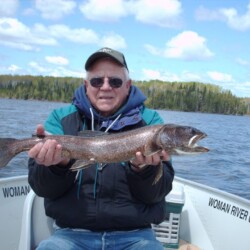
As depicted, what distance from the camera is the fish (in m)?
3.43

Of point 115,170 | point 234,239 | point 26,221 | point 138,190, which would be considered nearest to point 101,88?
point 115,170

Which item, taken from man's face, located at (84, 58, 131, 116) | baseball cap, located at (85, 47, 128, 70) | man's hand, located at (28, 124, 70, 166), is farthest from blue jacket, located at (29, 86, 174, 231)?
baseball cap, located at (85, 47, 128, 70)

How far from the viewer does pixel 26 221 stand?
436cm

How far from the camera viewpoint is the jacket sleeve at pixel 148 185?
3547mm

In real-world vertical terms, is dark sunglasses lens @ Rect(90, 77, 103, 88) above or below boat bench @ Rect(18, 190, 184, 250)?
above

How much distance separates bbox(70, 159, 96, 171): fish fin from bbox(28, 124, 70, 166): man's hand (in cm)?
15

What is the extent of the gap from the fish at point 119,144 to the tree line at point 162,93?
104975mm

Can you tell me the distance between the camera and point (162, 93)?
11494 centimetres

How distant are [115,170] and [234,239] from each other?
2.08m

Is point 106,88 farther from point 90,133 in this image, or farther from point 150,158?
point 150,158

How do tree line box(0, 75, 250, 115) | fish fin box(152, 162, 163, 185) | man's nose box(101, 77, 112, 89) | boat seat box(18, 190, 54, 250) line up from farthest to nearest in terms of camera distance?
tree line box(0, 75, 250, 115)
boat seat box(18, 190, 54, 250)
man's nose box(101, 77, 112, 89)
fish fin box(152, 162, 163, 185)

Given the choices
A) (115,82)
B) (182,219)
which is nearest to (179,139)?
(115,82)

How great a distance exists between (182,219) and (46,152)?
9.26ft

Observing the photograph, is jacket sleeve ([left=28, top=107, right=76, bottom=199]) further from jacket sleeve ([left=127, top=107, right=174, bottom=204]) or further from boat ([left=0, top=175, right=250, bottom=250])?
boat ([left=0, top=175, right=250, bottom=250])
